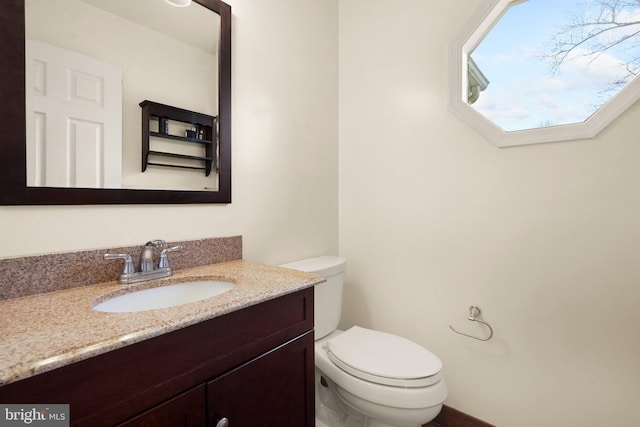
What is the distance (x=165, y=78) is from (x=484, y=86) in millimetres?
1464

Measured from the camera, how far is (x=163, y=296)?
1.05 meters

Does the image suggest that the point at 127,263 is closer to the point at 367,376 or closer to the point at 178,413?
the point at 178,413

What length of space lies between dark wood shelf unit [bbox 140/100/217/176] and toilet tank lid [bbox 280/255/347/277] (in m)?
0.62

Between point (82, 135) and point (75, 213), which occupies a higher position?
point (82, 135)

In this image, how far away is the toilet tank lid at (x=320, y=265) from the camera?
4.88ft

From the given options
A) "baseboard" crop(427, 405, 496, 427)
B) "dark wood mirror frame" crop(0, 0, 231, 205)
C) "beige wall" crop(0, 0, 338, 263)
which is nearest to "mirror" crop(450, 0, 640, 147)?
"beige wall" crop(0, 0, 338, 263)

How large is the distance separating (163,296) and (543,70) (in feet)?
6.00

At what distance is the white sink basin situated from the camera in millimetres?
930

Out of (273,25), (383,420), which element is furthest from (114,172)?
(383,420)

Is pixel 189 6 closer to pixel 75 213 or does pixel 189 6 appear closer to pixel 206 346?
pixel 75 213

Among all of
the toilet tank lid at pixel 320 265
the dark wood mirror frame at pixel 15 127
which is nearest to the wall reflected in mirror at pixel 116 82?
the dark wood mirror frame at pixel 15 127

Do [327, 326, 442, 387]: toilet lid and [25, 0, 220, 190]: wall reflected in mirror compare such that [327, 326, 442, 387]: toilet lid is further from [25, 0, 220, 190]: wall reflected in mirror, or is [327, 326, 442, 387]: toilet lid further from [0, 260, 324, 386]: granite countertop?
[25, 0, 220, 190]: wall reflected in mirror

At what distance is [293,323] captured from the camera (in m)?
0.99

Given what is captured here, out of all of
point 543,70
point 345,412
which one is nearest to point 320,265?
point 345,412
